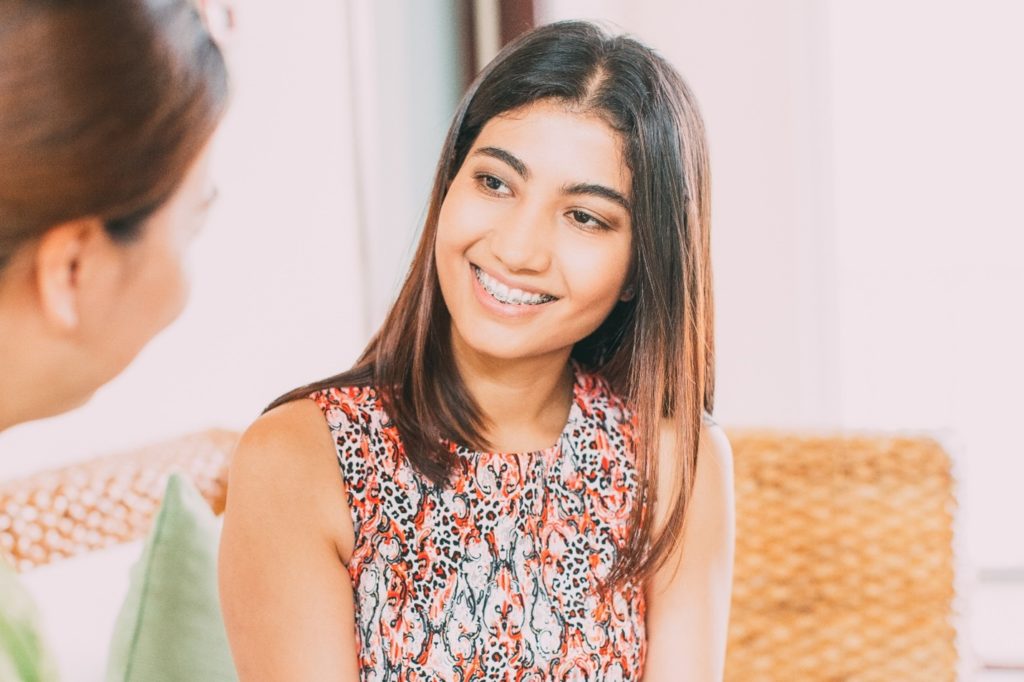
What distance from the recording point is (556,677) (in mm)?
1265

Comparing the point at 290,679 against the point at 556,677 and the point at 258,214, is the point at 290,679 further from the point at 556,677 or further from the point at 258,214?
the point at 258,214

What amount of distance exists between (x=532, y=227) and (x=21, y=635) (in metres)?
0.59

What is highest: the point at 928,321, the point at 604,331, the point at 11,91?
the point at 11,91

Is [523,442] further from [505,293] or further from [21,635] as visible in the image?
[21,635]

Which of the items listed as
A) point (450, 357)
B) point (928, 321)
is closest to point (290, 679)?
point (450, 357)

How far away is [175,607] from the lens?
127 centimetres

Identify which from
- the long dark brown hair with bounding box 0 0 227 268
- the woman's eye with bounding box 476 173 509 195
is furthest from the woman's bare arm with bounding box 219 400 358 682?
the long dark brown hair with bounding box 0 0 227 268

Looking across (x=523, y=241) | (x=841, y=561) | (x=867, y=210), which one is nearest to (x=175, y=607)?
(x=523, y=241)

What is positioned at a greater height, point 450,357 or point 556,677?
point 450,357

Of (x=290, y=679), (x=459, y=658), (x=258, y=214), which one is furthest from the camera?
(x=258, y=214)

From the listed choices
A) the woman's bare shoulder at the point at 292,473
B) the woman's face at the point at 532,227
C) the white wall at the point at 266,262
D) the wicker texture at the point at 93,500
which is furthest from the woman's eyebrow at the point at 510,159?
the white wall at the point at 266,262

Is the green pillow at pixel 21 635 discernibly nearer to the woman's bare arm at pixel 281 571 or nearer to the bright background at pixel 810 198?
the woman's bare arm at pixel 281 571

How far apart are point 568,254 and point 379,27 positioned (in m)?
1.42

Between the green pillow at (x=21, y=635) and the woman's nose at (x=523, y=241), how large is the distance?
1.76 ft
